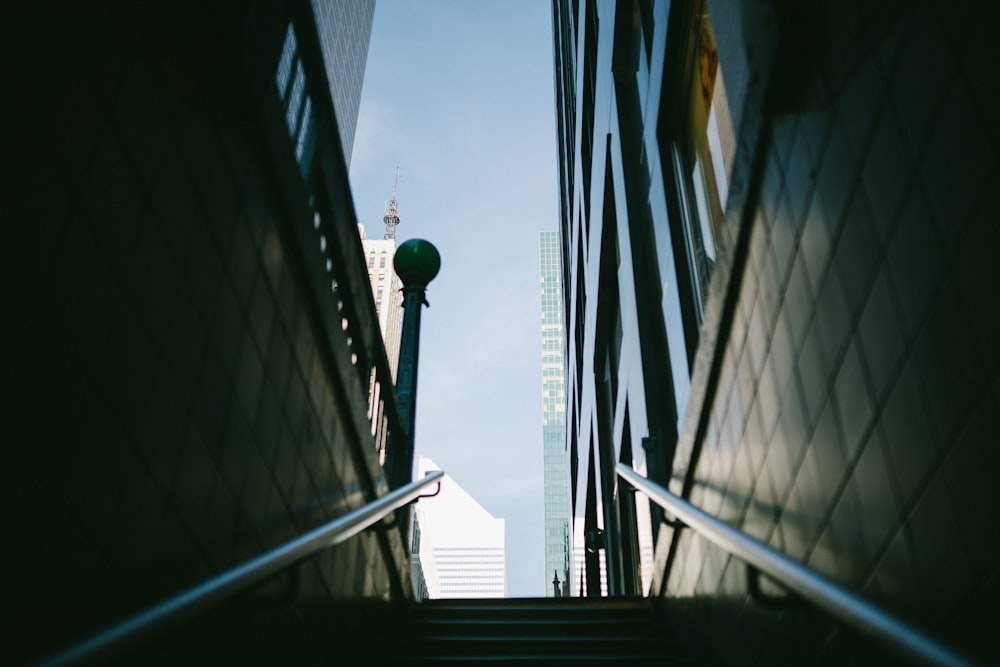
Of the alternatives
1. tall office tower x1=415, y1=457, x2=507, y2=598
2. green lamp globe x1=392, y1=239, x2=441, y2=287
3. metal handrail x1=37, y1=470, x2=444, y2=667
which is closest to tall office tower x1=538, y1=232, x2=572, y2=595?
tall office tower x1=415, y1=457, x2=507, y2=598

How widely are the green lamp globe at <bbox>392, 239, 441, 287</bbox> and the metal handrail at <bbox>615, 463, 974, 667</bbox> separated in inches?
181

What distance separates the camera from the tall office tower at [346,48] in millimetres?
28250

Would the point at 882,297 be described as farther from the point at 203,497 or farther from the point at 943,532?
the point at 203,497

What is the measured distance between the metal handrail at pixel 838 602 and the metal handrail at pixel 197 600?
1638mm

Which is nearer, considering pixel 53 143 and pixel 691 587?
pixel 53 143

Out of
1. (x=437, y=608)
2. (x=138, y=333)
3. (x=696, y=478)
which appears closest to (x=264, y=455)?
(x=138, y=333)

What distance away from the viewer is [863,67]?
2301 mm

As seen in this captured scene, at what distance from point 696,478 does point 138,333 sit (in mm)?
3228

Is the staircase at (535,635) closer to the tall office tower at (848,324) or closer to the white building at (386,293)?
the tall office tower at (848,324)

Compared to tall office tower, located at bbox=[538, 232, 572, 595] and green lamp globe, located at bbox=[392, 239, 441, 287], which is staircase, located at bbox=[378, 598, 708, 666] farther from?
tall office tower, located at bbox=[538, 232, 572, 595]

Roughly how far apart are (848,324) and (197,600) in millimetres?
2084

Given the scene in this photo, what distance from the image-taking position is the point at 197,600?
86.7 inches

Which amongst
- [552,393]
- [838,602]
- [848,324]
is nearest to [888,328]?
[848,324]

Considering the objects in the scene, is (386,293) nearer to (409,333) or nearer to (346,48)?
(346,48)
